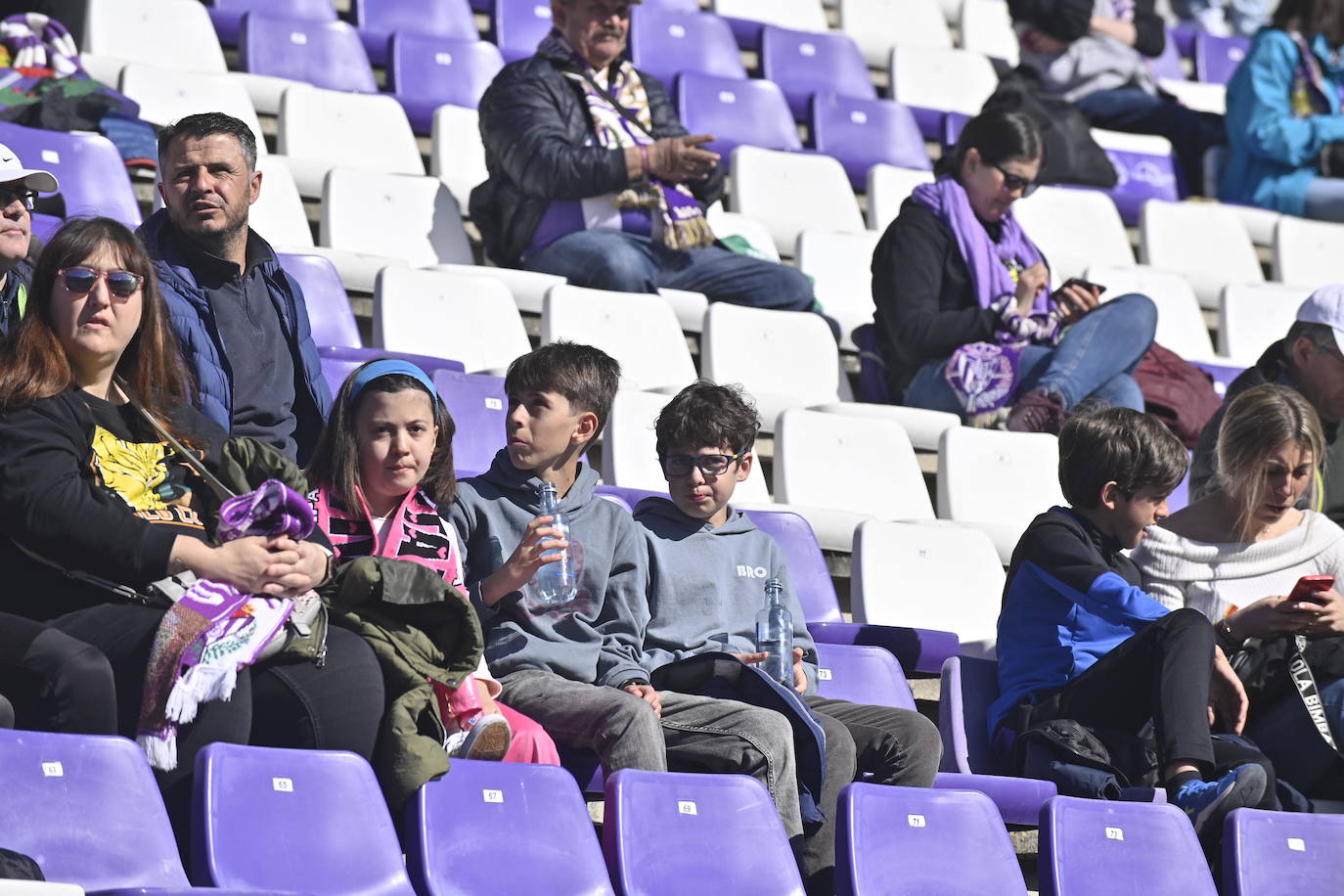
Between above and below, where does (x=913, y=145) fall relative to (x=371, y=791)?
above

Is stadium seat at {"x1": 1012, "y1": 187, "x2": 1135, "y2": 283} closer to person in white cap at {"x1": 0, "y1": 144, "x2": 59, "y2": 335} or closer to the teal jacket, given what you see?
the teal jacket

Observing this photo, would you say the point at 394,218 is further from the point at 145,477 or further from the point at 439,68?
the point at 145,477

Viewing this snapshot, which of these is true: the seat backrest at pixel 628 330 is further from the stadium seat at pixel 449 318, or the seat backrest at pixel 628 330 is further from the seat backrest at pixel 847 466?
the seat backrest at pixel 847 466

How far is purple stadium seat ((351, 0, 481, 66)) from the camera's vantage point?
727cm

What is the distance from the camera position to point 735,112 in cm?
711

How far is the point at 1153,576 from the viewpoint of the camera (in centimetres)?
413

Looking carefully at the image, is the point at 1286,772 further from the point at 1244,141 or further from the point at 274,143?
the point at 1244,141

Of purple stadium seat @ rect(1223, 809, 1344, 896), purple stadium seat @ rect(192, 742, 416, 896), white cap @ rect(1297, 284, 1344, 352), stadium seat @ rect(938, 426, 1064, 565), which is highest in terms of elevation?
white cap @ rect(1297, 284, 1344, 352)

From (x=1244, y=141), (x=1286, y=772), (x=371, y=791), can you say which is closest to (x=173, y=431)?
(x=371, y=791)

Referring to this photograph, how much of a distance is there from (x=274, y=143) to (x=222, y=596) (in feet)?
11.6

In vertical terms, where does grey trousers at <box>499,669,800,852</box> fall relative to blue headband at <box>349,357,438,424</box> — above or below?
below

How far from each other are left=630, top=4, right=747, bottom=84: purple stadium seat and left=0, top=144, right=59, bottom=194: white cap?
3979 mm

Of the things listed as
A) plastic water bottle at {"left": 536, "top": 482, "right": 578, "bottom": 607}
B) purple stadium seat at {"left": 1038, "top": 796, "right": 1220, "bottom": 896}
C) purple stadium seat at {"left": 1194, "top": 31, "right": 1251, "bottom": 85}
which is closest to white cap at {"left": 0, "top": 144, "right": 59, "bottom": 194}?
plastic water bottle at {"left": 536, "top": 482, "right": 578, "bottom": 607}

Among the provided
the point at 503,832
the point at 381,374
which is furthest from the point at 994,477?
the point at 503,832
